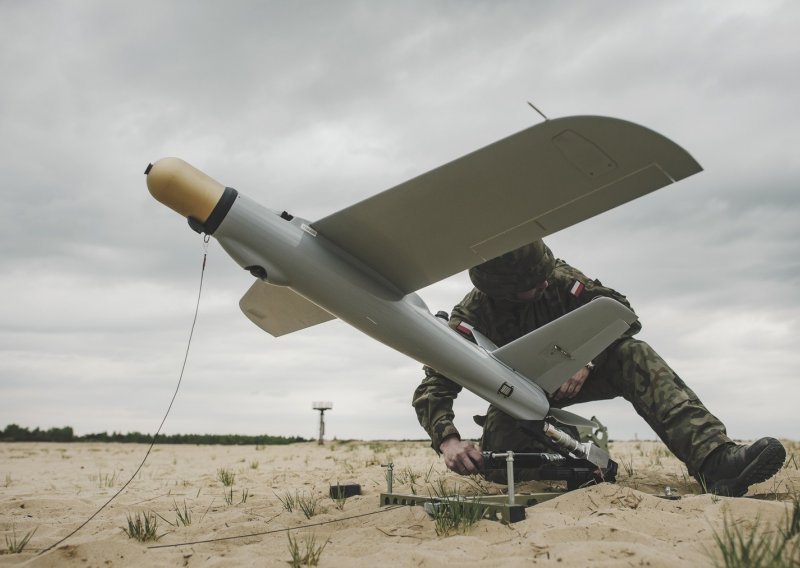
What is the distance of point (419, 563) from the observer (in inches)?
83.6

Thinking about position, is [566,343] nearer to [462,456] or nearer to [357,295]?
[462,456]

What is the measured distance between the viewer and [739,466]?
134 inches

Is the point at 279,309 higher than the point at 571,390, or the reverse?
the point at 279,309

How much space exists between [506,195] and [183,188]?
1715 millimetres

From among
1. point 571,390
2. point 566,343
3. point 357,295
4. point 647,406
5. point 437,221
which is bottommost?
point 647,406

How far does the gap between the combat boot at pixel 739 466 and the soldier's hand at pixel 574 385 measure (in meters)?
1.17

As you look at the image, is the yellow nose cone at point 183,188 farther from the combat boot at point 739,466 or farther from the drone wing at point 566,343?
the combat boot at point 739,466

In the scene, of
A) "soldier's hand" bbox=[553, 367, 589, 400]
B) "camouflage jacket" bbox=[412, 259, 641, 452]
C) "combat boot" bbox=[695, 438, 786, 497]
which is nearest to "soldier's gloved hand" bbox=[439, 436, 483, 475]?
"camouflage jacket" bbox=[412, 259, 641, 452]

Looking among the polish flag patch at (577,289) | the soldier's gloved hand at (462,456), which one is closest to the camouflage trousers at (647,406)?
the soldier's gloved hand at (462,456)

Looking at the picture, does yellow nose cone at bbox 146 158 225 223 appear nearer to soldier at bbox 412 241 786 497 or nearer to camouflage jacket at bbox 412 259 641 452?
soldier at bbox 412 241 786 497

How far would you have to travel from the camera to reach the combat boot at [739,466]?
10.6 ft

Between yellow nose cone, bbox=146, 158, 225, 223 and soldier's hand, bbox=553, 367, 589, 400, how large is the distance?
3.01 m

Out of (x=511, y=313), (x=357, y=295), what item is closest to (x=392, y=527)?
(x=357, y=295)

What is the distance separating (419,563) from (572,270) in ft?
11.6
